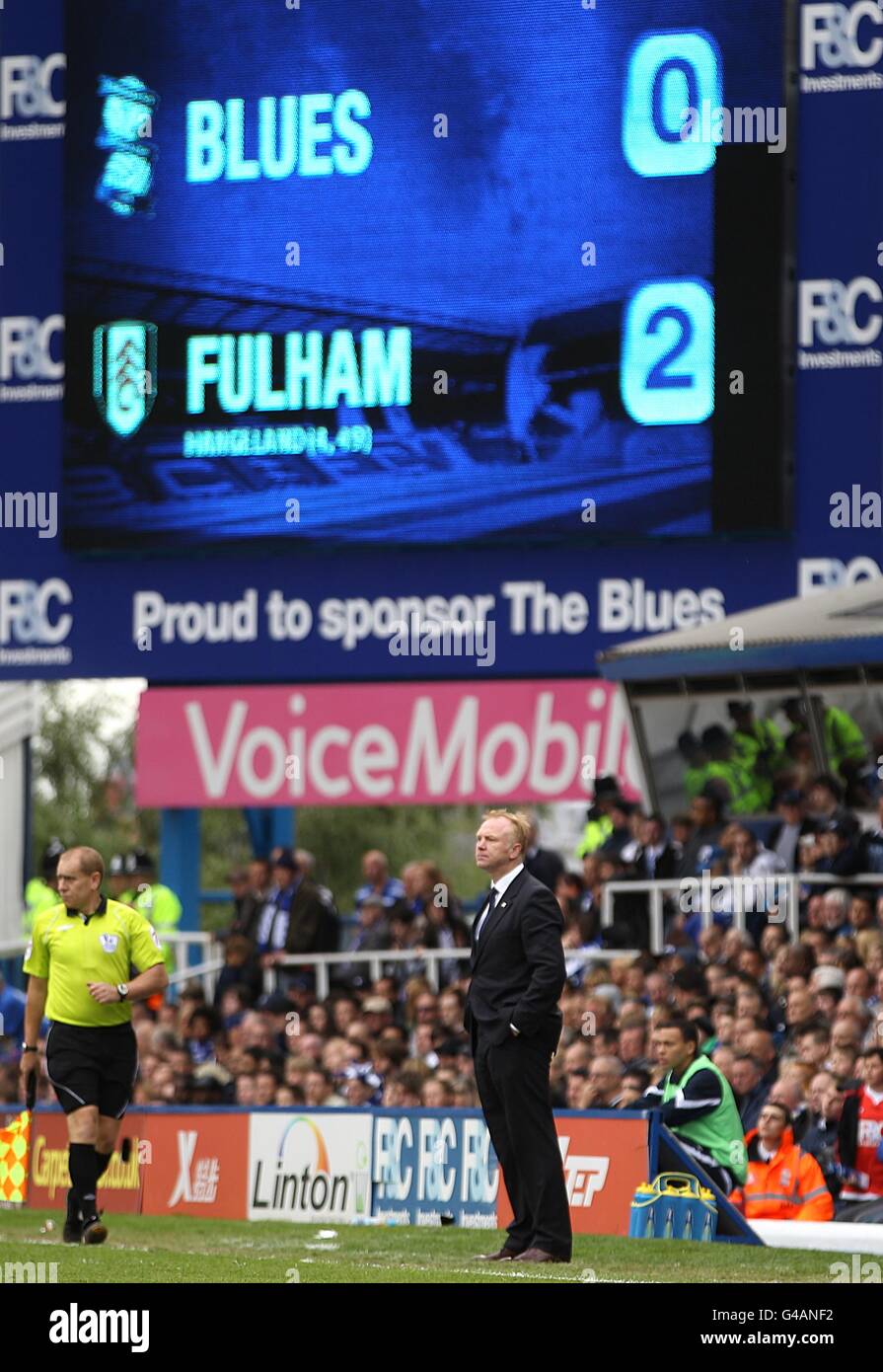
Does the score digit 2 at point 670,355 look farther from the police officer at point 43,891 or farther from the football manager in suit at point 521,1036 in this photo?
the football manager in suit at point 521,1036

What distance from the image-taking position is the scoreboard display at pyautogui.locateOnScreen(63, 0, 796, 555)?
16391 mm

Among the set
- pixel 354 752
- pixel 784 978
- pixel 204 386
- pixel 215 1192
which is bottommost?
pixel 215 1192

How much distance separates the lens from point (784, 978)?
14.4 meters

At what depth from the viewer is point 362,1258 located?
33.6 ft

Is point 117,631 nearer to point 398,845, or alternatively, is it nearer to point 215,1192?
point 215,1192

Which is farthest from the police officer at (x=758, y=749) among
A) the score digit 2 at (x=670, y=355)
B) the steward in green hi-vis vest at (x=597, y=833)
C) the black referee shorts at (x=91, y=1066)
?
the black referee shorts at (x=91, y=1066)

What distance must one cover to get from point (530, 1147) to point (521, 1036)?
15.2 inches

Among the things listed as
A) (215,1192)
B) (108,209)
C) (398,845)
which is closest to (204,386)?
(108,209)

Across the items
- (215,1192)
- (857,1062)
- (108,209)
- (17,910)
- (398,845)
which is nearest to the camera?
(857,1062)

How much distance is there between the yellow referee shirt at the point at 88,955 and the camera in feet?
36.3

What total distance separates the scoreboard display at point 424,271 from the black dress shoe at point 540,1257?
765 centimetres

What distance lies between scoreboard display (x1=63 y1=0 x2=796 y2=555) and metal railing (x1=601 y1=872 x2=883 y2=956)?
2133mm

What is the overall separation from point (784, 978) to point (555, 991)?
5181mm

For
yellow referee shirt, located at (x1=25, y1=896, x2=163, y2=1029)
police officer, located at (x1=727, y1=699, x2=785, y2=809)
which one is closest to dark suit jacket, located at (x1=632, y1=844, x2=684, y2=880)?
police officer, located at (x1=727, y1=699, x2=785, y2=809)
